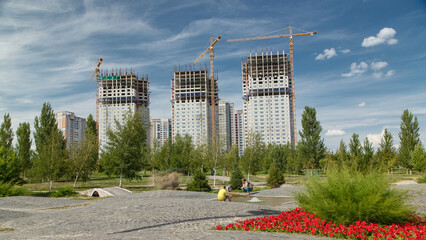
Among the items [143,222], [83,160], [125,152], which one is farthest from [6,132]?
[143,222]

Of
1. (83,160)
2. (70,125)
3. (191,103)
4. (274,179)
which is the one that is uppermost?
(191,103)

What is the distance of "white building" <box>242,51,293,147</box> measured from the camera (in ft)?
423

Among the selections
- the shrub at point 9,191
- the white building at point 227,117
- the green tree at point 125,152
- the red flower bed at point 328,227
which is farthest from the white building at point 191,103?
the red flower bed at point 328,227

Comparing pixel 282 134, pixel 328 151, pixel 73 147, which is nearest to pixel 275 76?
pixel 282 134

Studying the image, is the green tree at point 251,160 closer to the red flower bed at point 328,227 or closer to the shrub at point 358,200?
the red flower bed at point 328,227

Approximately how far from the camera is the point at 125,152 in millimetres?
27750

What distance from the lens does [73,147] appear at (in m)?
32.0

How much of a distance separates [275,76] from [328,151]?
91359 mm

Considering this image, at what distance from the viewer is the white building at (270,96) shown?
129m

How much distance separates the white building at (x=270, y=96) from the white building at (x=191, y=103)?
19.6 meters

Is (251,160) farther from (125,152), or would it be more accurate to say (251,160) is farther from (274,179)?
(125,152)

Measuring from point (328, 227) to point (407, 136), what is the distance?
47444 millimetres

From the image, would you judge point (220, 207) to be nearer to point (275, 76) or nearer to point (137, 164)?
point (137, 164)

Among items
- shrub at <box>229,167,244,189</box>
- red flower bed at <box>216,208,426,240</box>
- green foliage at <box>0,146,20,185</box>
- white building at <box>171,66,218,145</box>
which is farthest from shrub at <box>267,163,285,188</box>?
white building at <box>171,66,218,145</box>
